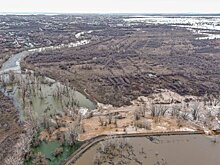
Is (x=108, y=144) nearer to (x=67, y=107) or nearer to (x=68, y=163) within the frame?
(x=68, y=163)

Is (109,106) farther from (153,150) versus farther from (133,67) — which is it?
(133,67)

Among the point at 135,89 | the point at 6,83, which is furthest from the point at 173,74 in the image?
the point at 6,83

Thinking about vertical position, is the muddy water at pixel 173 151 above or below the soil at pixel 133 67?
below

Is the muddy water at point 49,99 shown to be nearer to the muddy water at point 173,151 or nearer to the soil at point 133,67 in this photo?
the soil at point 133,67

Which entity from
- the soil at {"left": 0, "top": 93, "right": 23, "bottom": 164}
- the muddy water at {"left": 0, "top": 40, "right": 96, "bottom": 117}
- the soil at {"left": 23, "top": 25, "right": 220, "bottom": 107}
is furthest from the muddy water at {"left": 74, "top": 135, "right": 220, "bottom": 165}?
the muddy water at {"left": 0, "top": 40, "right": 96, "bottom": 117}

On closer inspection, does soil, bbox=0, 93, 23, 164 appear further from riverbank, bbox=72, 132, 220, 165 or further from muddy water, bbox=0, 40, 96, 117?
riverbank, bbox=72, 132, 220, 165

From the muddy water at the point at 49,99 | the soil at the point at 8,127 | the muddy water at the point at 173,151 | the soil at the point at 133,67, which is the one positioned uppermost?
the soil at the point at 133,67

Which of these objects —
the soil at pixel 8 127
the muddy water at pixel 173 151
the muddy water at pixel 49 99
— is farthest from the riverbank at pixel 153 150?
the muddy water at pixel 49 99

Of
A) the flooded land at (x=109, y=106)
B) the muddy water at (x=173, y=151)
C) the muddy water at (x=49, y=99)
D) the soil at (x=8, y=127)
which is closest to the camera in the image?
the muddy water at (x=173, y=151)
